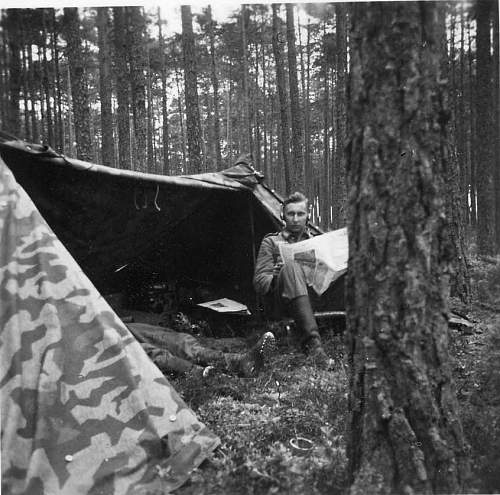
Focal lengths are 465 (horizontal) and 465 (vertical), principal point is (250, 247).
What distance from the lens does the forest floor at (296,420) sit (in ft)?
6.52

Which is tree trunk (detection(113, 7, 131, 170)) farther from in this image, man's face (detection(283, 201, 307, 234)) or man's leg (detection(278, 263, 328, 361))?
man's leg (detection(278, 263, 328, 361))

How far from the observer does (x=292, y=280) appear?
395 cm

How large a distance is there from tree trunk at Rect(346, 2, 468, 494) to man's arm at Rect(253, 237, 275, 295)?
96.8 inches

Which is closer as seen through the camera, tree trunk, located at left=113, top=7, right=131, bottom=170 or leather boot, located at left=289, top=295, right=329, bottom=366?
leather boot, located at left=289, top=295, right=329, bottom=366

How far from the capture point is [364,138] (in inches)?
68.5

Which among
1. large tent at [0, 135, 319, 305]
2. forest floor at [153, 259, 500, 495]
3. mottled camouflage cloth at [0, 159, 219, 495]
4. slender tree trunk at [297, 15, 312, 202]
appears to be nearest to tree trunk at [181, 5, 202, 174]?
slender tree trunk at [297, 15, 312, 202]

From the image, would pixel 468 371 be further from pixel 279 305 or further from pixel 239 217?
pixel 239 217

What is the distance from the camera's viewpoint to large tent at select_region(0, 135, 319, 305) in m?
3.72

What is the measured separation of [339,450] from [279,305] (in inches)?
84.7

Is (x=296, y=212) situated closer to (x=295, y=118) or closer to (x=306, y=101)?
(x=295, y=118)

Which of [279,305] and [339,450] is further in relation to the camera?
[279,305]

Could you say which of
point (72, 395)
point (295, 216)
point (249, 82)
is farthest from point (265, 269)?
point (249, 82)

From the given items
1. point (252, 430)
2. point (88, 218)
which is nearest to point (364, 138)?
point (252, 430)

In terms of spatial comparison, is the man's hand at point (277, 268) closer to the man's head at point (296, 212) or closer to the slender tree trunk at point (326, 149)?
the man's head at point (296, 212)
